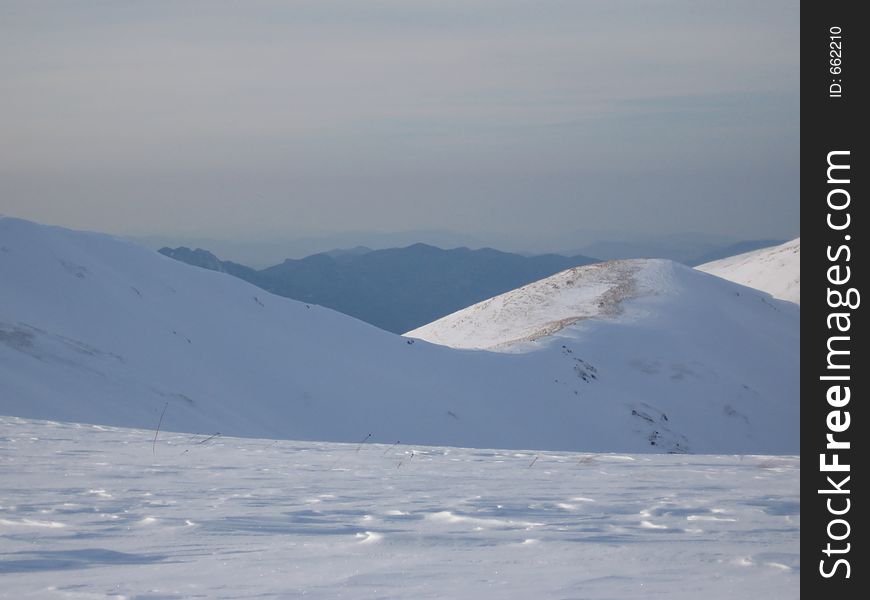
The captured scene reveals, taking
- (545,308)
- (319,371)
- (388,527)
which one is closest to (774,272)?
(545,308)

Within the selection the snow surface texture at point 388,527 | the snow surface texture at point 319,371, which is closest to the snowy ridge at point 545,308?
the snow surface texture at point 319,371

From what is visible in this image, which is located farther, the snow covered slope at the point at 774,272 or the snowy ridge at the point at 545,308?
the snow covered slope at the point at 774,272

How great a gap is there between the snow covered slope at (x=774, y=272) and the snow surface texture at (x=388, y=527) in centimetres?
4457

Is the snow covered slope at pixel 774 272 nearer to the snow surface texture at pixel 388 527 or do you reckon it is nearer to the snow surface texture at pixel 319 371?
the snow surface texture at pixel 319 371

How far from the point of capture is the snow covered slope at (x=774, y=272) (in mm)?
51906

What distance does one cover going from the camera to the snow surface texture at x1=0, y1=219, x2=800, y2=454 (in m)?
18.9

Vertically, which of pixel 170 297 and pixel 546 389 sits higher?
pixel 170 297

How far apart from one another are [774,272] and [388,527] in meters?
56.0

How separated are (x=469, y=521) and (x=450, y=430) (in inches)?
717

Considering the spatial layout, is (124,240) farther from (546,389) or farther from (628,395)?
(628,395)

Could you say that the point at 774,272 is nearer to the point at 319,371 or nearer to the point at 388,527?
the point at 319,371
